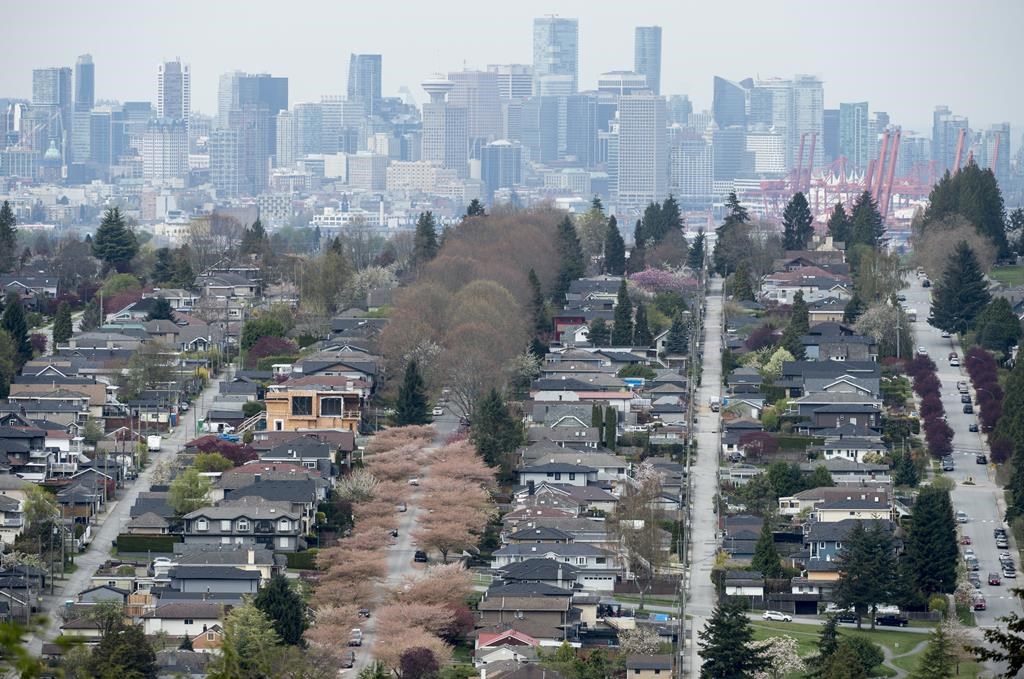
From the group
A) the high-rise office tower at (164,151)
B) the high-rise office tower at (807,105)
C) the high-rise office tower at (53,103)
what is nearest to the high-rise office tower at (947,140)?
the high-rise office tower at (807,105)

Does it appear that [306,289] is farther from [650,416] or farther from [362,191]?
[362,191]

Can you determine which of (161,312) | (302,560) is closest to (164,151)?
(161,312)

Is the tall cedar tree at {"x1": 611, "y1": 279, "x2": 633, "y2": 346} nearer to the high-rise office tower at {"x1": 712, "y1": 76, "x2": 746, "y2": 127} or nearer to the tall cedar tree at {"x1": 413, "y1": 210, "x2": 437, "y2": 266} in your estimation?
the tall cedar tree at {"x1": 413, "y1": 210, "x2": 437, "y2": 266}

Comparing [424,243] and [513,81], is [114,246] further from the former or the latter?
[513,81]

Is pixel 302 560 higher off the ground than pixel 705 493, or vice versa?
pixel 705 493

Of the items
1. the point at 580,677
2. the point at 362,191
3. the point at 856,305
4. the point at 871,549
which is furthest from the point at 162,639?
the point at 362,191

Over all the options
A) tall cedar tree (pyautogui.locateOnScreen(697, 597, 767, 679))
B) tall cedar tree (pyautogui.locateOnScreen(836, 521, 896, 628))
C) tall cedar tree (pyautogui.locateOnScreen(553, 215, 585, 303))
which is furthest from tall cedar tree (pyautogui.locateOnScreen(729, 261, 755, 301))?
tall cedar tree (pyautogui.locateOnScreen(697, 597, 767, 679))

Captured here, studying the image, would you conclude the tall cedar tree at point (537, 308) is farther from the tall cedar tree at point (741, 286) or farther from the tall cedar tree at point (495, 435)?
the tall cedar tree at point (495, 435)
